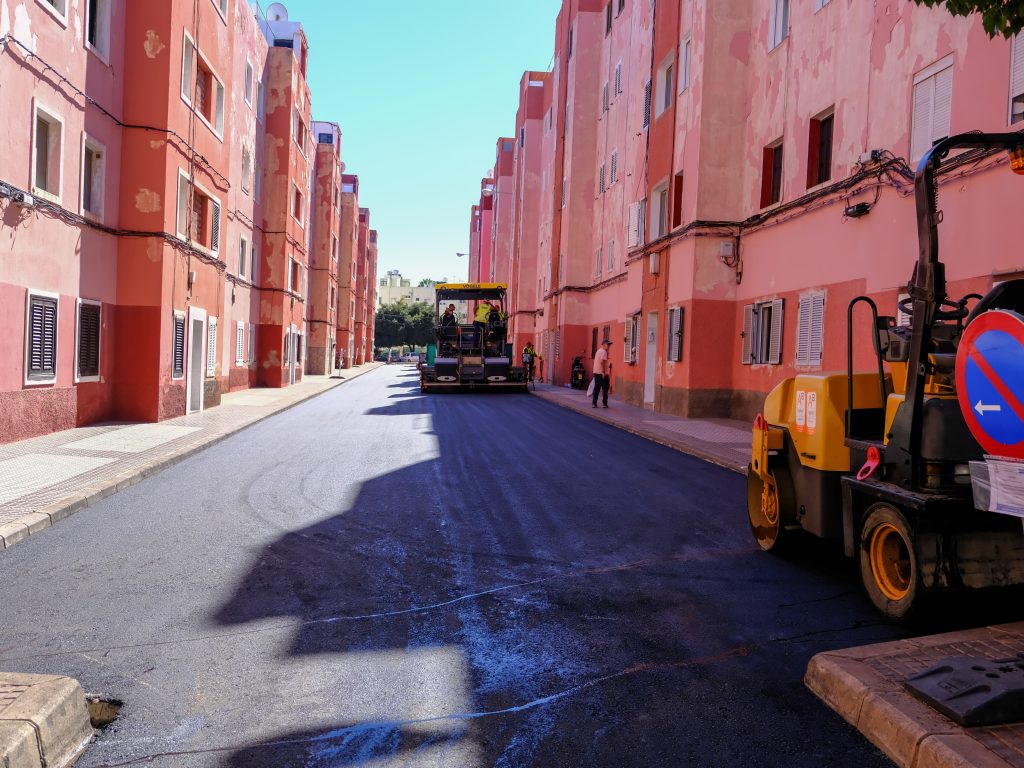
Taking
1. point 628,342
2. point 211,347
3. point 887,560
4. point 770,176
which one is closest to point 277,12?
point 211,347

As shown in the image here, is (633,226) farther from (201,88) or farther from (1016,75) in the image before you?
(1016,75)

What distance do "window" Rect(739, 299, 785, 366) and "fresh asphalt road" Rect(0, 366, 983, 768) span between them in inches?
339

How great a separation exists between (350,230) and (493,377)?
31930 mm

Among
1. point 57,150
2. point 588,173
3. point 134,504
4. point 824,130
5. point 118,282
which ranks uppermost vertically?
point 588,173

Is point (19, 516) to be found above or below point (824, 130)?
below

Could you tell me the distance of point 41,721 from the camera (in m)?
2.91

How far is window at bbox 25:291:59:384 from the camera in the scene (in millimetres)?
11828

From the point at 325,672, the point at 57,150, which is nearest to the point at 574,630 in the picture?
the point at 325,672

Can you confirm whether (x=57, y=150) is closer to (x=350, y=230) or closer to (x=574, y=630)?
(x=574, y=630)

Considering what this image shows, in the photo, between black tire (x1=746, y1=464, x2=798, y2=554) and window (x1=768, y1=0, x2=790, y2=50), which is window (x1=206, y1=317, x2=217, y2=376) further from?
black tire (x1=746, y1=464, x2=798, y2=554)

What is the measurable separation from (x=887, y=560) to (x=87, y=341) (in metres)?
13.5

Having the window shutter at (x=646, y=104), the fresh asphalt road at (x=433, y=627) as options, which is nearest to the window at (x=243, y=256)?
the window shutter at (x=646, y=104)

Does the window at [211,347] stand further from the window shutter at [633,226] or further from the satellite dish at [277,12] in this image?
the satellite dish at [277,12]

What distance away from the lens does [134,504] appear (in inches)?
311
